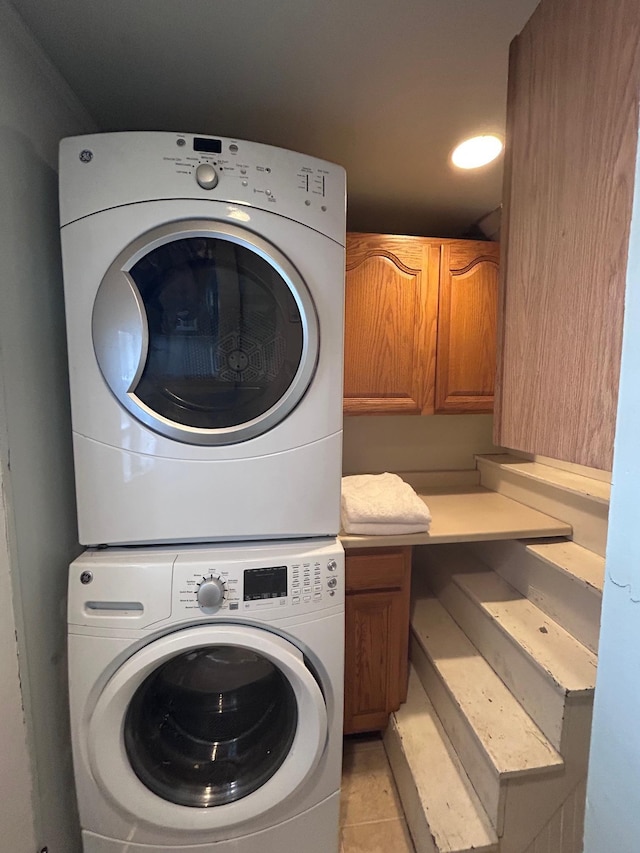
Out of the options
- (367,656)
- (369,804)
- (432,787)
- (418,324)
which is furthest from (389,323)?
(369,804)

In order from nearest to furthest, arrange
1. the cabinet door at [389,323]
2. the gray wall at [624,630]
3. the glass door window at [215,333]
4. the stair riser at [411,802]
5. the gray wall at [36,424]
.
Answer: the gray wall at [624,630]
the gray wall at [36,424]
the glass door window at [215,333]
the stair riser at [411,802]
the cabinet door at [389,323]

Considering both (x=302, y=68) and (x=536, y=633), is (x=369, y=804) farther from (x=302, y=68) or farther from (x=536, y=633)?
(x=302, y=68)

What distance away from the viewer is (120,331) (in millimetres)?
918

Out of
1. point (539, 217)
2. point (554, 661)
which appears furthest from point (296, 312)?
point (554, 661)

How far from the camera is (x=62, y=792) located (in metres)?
1.02

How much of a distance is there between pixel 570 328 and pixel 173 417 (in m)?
0.86

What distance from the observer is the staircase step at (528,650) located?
109 cm

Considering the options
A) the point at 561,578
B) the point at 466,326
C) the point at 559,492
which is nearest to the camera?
the point at 561,578

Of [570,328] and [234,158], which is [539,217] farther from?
[234,158]

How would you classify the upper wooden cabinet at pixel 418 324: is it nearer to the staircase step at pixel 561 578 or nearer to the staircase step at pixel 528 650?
the staircase step at pixel 561 578

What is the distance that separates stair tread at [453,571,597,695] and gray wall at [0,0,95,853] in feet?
4.35

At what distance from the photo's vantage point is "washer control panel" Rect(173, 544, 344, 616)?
92 cm

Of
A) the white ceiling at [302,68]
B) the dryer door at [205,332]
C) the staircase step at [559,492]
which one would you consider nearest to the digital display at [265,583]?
the dryer door at [205,332]

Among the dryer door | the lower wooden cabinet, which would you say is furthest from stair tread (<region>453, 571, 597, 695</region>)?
the dryer door
